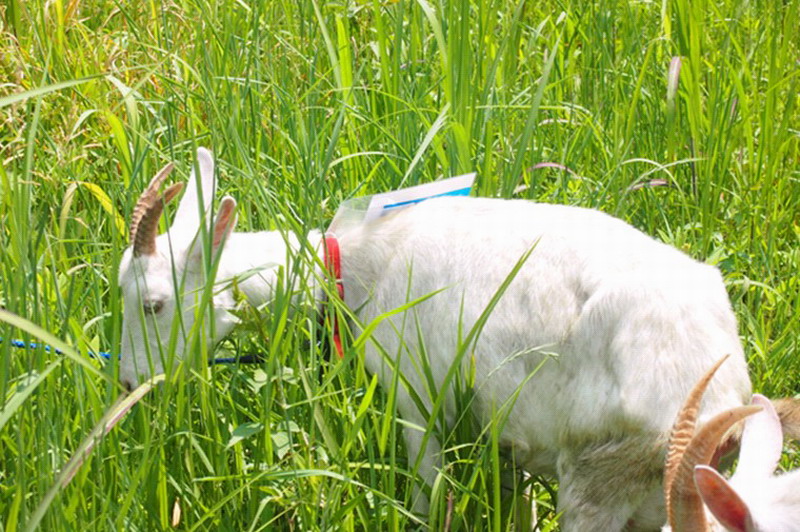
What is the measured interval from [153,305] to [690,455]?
67.4 inches

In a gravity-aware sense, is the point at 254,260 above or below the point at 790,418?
above

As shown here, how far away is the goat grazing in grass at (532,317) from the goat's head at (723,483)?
24 centimetres

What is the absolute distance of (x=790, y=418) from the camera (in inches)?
100.0

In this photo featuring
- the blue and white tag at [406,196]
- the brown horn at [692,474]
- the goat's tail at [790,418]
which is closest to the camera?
the brown horn at [692,474]

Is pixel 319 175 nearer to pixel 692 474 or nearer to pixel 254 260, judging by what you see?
pixel 254 260

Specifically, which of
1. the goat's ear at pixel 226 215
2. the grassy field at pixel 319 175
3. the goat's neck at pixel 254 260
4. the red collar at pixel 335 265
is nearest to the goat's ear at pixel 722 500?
the grassy field at pixel 319 175

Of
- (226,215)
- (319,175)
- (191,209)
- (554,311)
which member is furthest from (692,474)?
(191,209)

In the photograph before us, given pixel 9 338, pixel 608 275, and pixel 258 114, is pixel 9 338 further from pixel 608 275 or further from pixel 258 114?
pixel 258 114

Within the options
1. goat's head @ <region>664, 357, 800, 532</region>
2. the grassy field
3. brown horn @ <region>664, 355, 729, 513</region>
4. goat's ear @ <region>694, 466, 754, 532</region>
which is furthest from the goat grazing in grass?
goat's ear @ <region>694, 466, 754, 532</region>

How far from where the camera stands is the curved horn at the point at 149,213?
3162mm

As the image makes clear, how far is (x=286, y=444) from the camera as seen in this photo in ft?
9.30

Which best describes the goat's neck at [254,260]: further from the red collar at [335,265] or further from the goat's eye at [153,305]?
the goat's eye at [153,305]

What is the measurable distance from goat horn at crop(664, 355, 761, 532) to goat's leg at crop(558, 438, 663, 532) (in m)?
0.39

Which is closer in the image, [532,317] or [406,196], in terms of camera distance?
[532,317]
